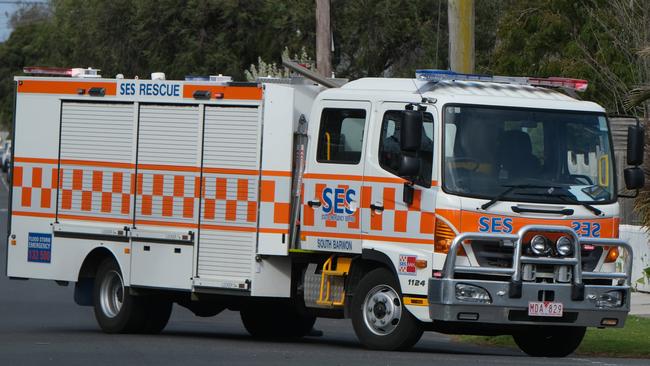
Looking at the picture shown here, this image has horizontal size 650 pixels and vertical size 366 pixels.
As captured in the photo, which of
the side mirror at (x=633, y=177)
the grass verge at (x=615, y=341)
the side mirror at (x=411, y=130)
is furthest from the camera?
the grass verge at (x=615, y=341)

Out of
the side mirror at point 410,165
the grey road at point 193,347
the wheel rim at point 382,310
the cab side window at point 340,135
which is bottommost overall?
the grey road at point 193,347

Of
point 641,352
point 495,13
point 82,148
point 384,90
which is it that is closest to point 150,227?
point 82,148

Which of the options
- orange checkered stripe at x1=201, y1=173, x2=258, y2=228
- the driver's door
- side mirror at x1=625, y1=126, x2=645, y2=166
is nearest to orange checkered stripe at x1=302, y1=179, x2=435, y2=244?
the driver's door

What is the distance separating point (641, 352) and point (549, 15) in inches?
739

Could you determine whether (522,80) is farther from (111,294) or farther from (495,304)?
(111,294)

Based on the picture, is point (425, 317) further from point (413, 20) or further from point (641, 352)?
point (413, 20)

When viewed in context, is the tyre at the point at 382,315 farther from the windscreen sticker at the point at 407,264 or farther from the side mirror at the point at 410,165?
the side mirror at the point at 410,165

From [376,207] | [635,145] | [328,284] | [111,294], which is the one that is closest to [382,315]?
[328,284]

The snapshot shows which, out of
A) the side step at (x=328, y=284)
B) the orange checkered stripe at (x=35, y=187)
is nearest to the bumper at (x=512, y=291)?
the side step at (x=328, y=284)

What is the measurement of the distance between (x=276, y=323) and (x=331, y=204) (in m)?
2.89

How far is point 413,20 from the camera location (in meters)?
44.1

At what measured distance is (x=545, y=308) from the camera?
531 inches

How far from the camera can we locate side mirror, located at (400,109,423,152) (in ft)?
44.0

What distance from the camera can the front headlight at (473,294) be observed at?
43.8ft
